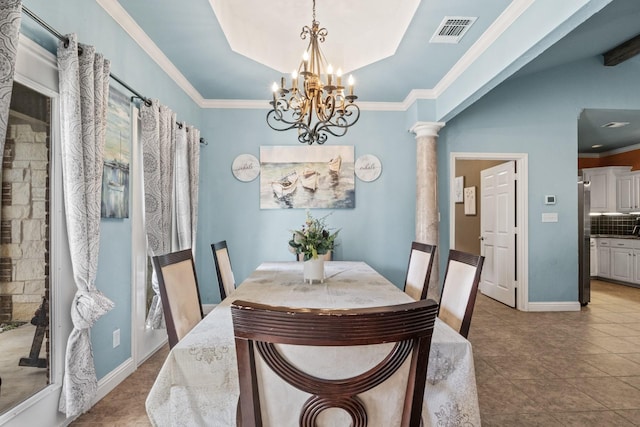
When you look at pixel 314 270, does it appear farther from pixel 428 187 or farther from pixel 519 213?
pixel 519 213

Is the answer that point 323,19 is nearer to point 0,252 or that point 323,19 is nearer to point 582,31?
point 582,31

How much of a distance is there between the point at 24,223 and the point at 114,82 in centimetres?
115

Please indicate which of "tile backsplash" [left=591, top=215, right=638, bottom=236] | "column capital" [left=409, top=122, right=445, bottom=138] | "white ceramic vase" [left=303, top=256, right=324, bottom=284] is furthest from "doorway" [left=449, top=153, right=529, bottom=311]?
"tile backsplash" [left=591, top=215, right=638, bottom=236]

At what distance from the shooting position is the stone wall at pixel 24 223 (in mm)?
1679

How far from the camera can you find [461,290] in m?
1.78

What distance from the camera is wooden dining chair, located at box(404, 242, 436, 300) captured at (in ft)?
7.90

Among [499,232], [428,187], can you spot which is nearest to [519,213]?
[499,232]

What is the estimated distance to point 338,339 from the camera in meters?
0.78

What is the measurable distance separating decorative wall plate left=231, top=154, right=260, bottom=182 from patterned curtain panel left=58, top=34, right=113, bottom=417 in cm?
234

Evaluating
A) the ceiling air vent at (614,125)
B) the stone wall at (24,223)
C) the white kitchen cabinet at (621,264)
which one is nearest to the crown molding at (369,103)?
the stone wall at (24,223)

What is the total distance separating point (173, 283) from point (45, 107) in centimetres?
118

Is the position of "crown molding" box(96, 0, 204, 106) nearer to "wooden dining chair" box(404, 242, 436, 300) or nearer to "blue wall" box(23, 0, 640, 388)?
"blue wall" box(23, 0, 640, 388)

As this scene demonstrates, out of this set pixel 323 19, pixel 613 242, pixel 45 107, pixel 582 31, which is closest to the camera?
pixel 45 107

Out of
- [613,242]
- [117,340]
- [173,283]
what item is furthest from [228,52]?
[613,242]
